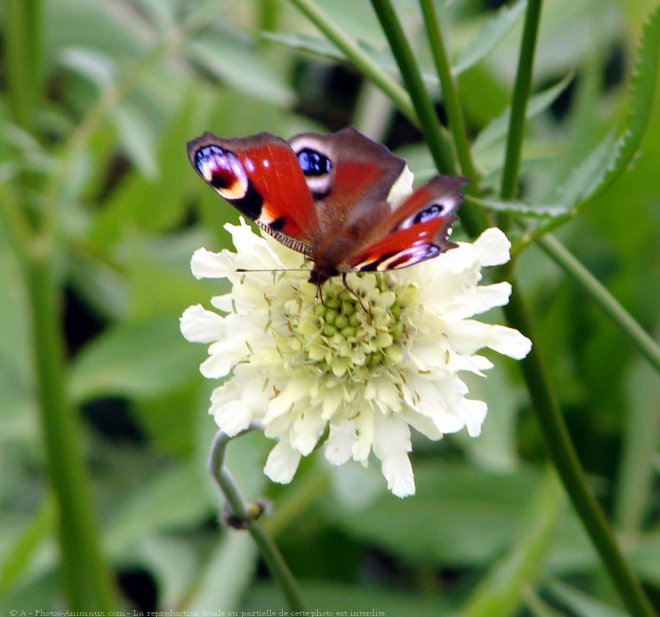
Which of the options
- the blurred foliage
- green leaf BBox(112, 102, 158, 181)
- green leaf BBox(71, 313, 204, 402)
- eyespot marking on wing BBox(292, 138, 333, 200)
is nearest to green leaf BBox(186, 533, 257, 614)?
the blurred foliage

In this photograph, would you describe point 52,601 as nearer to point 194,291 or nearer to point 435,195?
point 194,291

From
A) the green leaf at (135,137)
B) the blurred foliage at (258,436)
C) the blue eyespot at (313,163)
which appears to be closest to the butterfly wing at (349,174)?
the blue eyespot at (313,163)

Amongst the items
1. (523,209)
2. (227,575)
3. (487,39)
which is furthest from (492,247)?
(227,575)

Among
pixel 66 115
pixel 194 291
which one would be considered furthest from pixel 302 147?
pixel 66 115

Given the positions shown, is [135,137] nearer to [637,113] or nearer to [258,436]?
[258,436]

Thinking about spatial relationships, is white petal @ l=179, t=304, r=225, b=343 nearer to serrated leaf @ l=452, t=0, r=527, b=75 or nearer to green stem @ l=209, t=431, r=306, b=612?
green stem @ l=209, t=431, r=306, b=612

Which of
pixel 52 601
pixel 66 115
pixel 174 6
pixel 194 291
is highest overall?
pixel 174 6
